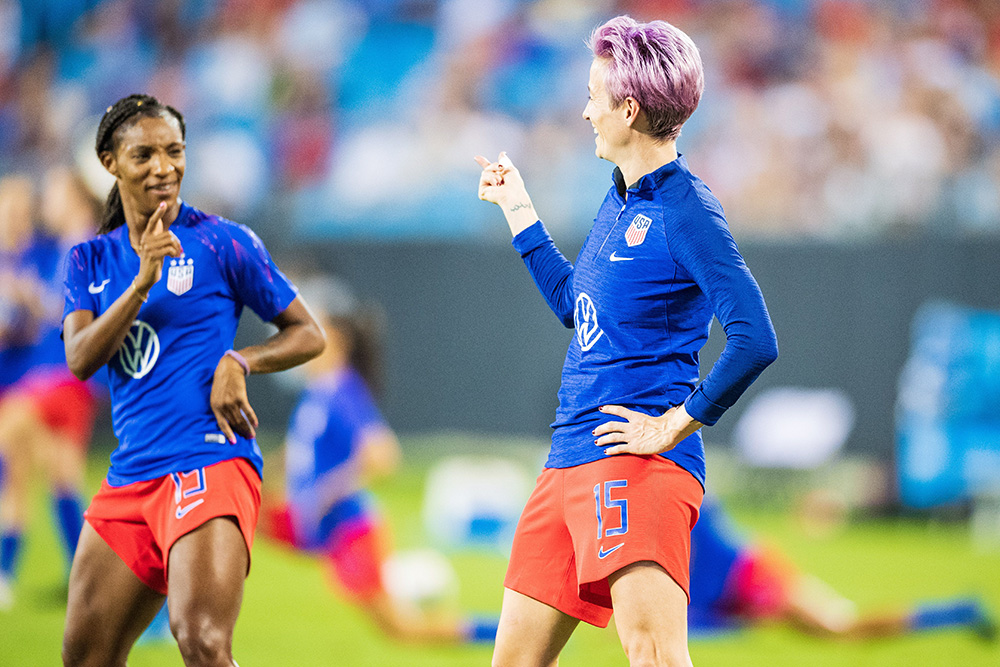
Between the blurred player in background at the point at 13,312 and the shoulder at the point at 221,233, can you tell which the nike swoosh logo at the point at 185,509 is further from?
the blurred player in background at the point at 13,312

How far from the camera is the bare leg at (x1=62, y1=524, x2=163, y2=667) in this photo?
123 inches

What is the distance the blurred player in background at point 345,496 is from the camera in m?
5.82

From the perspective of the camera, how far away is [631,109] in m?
2.85


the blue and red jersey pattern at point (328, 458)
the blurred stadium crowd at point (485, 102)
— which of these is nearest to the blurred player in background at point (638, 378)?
the blue and red jersey pattern at point (328, 458)

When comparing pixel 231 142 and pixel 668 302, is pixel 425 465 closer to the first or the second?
pixel 231 142

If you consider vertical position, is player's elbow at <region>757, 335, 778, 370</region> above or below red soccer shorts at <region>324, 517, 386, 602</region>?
above

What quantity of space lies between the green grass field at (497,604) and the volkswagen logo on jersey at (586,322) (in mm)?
3111

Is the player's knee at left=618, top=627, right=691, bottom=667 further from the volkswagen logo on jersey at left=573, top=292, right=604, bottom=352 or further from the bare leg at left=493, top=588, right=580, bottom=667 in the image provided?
the volkswagen logo on jersey at left=573, top=292, right=604, bottom=352

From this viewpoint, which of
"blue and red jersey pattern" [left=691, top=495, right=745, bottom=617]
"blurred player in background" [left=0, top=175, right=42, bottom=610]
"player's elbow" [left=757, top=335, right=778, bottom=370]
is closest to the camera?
"player's elbow" [left=757, top=335, right=778, bottom=370]

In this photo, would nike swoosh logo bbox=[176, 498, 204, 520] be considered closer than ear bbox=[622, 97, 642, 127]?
No

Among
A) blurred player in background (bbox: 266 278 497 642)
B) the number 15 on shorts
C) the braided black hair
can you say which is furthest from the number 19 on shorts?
blurred player in background (bbox: 266 278 497 642)

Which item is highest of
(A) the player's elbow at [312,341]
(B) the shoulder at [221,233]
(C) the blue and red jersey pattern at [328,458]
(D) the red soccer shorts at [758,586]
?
(B) the shoulder at [221,233]

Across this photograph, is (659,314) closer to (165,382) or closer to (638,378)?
(638,378)

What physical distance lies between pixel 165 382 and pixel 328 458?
9.40 ft
